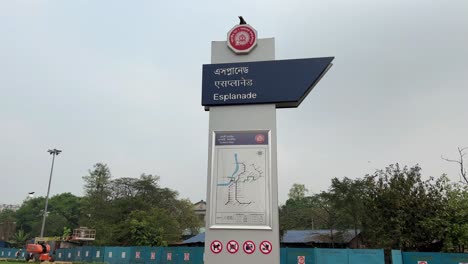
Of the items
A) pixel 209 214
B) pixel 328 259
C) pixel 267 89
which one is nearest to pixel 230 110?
pixel 267 89

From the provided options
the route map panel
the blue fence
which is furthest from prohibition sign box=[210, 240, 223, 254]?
the blue fence

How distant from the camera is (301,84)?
659cm

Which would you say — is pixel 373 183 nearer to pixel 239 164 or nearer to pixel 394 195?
pixel 394 195

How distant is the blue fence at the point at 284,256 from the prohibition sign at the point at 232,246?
11852 millimetres

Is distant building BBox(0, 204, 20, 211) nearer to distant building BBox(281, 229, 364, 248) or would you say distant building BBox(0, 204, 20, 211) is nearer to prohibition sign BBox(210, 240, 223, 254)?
distant building BBox(281, 229, 364, 248)

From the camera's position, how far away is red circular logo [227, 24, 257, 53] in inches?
274

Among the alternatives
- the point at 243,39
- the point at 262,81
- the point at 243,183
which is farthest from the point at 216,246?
the point at 243,39

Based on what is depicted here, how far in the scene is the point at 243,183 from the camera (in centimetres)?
636


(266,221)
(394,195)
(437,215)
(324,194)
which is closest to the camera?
(266,221)

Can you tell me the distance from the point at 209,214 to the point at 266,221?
3.20ft

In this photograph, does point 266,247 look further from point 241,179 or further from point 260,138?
point 260,138

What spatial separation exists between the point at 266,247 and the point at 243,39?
375 cm

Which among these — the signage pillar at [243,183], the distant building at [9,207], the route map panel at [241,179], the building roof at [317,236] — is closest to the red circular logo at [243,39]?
the signage pillar at [243,183]

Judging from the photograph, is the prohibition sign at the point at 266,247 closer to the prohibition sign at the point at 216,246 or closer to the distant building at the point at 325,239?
the prohibition sign at the point at 216,246
